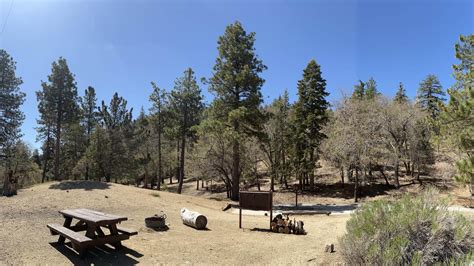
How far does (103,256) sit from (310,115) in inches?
938

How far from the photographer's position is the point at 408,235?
5.27 meters

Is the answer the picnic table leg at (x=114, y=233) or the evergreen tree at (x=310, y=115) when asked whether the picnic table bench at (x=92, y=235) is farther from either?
the evergreen tree at (x=310, y=115)

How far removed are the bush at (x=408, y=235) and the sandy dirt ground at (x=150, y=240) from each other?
3.69 ft

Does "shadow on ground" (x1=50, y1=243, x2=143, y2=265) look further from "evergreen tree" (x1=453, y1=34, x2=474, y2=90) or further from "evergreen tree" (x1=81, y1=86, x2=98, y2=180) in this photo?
"evergreen tree" (x1=81, y1=86, x2=98, y2=180)

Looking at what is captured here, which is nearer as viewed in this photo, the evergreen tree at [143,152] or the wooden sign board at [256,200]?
the wooden sign board at [256,200]

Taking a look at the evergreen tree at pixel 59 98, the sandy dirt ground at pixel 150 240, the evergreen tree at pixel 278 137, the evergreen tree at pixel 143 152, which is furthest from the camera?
the evergreen tree at pixel 143 152

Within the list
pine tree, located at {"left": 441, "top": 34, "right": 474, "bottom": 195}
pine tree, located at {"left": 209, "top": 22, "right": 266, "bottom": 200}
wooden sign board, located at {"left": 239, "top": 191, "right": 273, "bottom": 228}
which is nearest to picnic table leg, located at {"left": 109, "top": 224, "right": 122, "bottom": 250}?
wooden sign board, located at {"left": 239, "top": 191, "right": 273, "bottom": 228}

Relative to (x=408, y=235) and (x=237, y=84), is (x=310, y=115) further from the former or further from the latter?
(x=408, y=235)

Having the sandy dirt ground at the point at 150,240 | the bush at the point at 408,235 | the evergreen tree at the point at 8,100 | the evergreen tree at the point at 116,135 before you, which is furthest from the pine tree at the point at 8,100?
the bush at the point at 408,235

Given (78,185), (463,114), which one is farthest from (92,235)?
(78,185)

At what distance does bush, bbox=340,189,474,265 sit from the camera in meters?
4.91

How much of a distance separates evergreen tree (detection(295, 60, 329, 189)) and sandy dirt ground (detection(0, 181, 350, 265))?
1423cm

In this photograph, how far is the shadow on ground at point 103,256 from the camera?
6219mm

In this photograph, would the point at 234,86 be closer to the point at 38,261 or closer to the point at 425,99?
the point at 38,261
